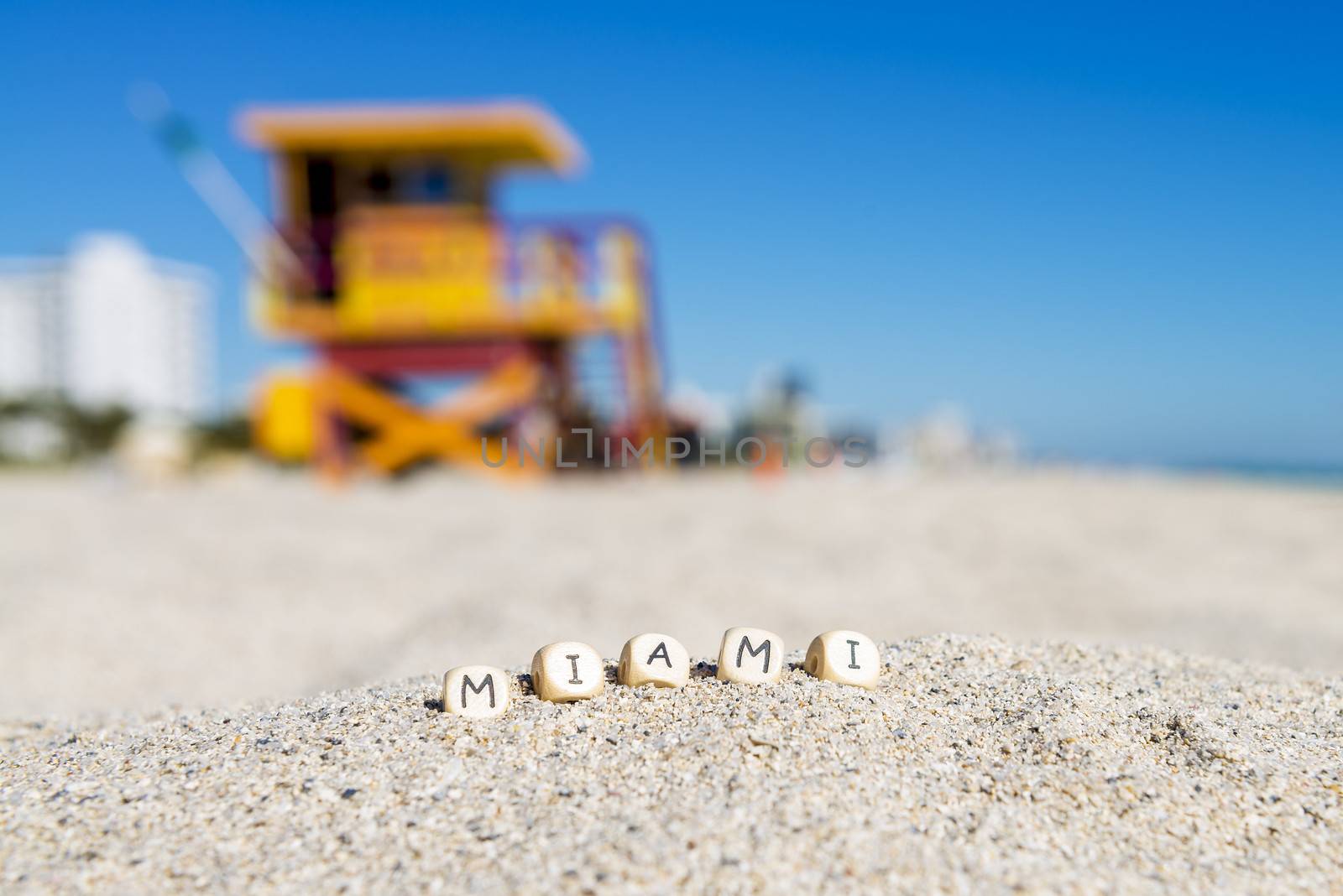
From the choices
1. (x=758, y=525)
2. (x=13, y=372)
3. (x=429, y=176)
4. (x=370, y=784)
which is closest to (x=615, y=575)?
(x=758, y=525)

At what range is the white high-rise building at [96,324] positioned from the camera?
95.9 m

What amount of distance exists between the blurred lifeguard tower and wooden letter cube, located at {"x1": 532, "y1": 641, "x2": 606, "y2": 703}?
808 centimetres

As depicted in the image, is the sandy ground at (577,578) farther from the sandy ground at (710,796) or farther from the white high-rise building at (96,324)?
the white high-rise building at (96,324)

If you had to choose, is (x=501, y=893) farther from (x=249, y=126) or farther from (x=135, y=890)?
(x=249, y=126)

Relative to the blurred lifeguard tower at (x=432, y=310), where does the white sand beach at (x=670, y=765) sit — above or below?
below

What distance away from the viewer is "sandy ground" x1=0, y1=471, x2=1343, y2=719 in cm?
457

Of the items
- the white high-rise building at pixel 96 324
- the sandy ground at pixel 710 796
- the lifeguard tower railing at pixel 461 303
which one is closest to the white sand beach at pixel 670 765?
the sandy ground at pixel 710 796

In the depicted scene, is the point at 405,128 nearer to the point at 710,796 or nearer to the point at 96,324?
the point at 710,796

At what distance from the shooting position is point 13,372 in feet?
305

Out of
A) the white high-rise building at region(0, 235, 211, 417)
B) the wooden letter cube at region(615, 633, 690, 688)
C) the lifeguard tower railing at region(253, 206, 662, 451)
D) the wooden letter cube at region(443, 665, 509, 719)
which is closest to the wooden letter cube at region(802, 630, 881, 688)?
the wooden letter cube at region(615, 633, 690, 688)

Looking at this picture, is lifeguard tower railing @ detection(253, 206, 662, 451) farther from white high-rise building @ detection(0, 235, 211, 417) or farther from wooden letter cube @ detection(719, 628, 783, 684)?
white high-rise building @ detection(0, 235, 211, 417)

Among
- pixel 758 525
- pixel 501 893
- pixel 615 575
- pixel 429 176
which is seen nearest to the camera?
pixel 501 893

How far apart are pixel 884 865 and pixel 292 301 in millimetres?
10473

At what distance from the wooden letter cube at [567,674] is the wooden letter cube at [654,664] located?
60 mm
